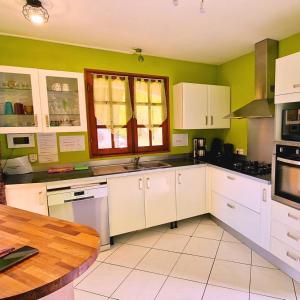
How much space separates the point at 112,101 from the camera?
110 inches

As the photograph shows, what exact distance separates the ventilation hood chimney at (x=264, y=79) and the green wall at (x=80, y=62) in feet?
3.10

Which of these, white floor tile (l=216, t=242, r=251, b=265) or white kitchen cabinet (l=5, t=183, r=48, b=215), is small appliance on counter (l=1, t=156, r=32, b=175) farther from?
white floor tile (l=216, t=242, r=251, b=265)

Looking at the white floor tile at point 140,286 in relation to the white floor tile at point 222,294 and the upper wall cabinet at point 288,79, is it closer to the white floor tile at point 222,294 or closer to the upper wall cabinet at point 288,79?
the white floor tile at point 222,294

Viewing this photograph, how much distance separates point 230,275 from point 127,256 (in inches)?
39.5

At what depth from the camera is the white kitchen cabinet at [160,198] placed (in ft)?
8.34

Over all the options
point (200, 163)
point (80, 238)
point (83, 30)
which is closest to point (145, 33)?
point (83, 30)

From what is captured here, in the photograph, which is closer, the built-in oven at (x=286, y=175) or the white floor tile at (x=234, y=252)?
the built-in oven at (x=286, y=175)

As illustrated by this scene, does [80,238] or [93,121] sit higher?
[93,121]

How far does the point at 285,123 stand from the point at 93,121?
6.81 ft

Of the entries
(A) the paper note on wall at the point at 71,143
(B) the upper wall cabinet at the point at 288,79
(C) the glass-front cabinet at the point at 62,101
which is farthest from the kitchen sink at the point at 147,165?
(B) the upper wall cabinet at the point at 288,79

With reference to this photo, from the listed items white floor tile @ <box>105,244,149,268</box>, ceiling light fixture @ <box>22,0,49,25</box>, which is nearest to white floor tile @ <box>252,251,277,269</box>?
white floor tile @ <box>105,244,149,268</box>

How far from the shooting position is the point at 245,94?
2.96 m

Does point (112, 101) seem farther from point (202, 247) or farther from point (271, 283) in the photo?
point (271, 283)

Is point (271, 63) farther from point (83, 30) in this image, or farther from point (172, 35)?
point (83, 30)
